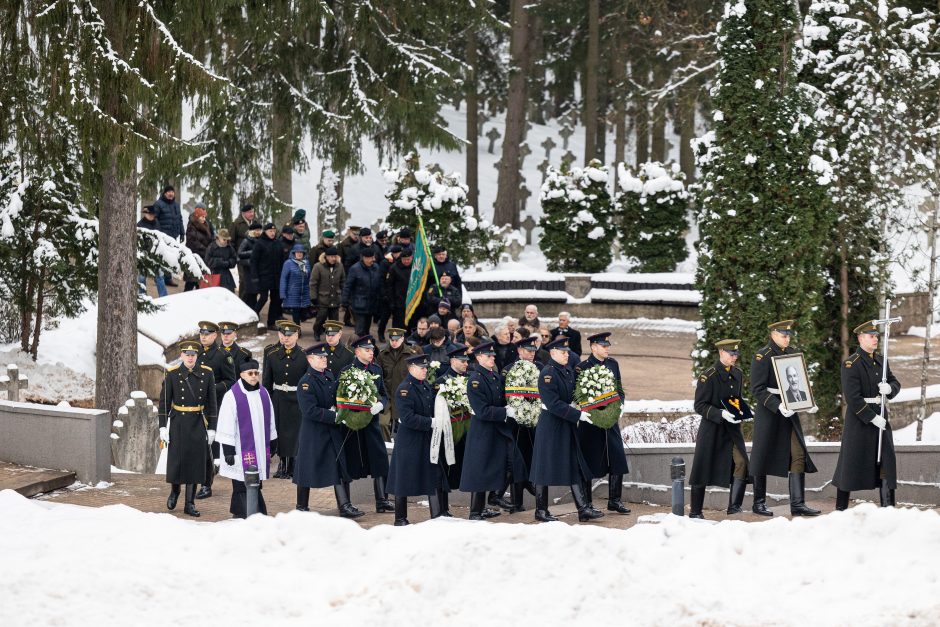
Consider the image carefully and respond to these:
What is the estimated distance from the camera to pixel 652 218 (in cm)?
2934

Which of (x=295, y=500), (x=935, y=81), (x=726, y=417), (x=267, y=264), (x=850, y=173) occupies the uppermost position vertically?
(x=935, y=81)

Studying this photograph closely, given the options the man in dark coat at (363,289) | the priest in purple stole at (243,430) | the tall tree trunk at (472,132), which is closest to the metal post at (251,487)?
the priest in purple stole at (243,430)

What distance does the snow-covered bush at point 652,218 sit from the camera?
95.9 feet

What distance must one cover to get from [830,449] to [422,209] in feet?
47.9

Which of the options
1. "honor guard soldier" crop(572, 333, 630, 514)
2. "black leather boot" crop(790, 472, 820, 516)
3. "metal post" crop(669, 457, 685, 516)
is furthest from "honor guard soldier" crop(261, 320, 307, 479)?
"black leather boot" crop(790, 472, 820, 516)

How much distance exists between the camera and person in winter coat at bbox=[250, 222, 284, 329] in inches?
887

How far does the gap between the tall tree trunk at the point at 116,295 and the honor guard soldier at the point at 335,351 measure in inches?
141

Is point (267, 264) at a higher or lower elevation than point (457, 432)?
higher

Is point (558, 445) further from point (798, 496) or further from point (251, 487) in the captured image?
point (251, 487)

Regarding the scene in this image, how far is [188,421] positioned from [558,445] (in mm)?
3496

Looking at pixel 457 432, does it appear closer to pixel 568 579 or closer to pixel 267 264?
pixel 568 579

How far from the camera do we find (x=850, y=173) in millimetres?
19703

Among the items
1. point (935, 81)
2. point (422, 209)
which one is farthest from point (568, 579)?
point (422, 209)

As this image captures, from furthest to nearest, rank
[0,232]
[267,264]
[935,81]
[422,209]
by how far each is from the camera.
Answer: [422,209] < [267,264] < [935,81] < [0,232]
